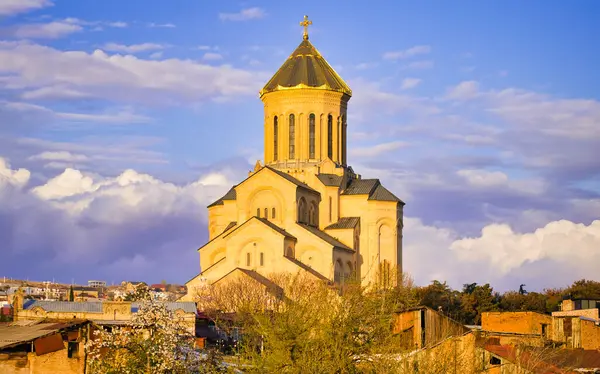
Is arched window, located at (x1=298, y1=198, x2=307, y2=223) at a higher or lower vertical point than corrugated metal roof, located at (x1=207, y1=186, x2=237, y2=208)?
lower

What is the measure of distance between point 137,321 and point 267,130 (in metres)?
45.6

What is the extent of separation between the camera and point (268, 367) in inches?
1153

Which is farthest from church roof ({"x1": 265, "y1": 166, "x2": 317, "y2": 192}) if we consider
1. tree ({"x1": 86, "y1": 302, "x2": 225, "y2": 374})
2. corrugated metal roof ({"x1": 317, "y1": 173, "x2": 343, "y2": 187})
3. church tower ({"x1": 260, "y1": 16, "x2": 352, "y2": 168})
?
tree ({"x1": 86, "y1": 302, "x2": 225, "y2": 374})

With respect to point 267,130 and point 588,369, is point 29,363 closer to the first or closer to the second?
point 588,369

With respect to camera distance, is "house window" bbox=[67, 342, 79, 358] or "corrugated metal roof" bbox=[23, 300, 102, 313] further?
"corrugated metal roof" bbox=[23, 300, 102, 313]

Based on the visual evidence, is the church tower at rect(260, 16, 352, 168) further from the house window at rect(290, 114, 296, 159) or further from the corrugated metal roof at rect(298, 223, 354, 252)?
the corrugated metal roof at rect(298, 223, 354, 252)

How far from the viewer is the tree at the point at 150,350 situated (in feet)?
105

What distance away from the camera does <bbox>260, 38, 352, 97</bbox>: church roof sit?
77938 millimetres

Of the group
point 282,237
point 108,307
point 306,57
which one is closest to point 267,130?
point 306,57

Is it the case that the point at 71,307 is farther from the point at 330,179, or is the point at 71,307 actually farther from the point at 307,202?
the point at 330,179

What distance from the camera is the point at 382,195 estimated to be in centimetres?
7756

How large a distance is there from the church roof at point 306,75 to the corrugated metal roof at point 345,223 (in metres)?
7.47

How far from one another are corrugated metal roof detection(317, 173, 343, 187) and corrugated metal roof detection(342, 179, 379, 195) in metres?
0.81

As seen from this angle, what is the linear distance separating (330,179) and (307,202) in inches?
92.2
